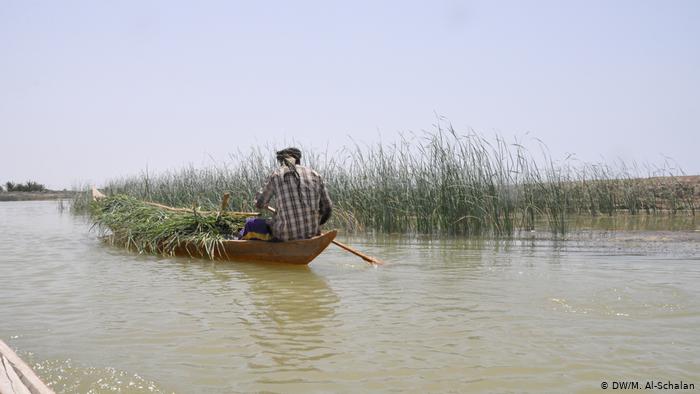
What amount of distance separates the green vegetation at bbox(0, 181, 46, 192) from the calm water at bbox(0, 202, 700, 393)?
35771mm

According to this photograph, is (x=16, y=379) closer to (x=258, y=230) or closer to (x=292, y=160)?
(x=292, y=160)

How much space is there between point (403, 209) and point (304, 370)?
7.67 m

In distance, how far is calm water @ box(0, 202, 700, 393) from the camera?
287 centimetres

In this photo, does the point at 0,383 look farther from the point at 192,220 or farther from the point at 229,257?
the point at 192,220

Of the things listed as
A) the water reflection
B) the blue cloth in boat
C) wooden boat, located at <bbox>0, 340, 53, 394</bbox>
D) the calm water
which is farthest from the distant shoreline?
wooden boat, located at <bbox>0, 340, 53, 394</bbox>

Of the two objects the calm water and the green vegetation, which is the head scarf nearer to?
the calm water

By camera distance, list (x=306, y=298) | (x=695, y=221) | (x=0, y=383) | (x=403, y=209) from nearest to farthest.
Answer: (x=0, y=383)
(x=306, y=298)
(x=403, y=209)
(x=695, y=221)

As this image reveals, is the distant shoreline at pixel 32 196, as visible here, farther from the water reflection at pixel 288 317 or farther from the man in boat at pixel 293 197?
the water reflection at pixel 288 317

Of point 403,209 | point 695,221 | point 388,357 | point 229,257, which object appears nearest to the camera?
point 388,357

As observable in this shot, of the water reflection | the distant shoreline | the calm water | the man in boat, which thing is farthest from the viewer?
the distant shoreline

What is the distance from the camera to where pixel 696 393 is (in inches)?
103

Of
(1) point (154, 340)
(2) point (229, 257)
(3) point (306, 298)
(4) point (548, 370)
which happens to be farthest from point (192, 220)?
(4) point (548, 370)

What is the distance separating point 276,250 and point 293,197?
2.02 feet

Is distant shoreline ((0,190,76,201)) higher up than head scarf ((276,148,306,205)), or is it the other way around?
distant shoreline ((0,190,76,201))
